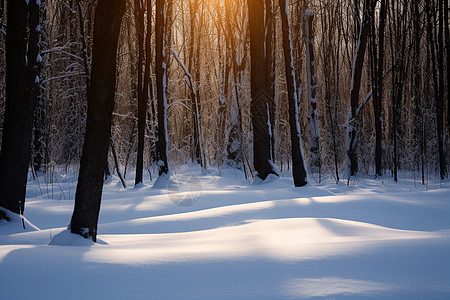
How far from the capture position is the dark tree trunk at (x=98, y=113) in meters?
3.38

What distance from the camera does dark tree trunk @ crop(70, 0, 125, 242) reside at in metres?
3.38

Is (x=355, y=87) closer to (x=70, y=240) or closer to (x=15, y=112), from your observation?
(x=15, y=112)

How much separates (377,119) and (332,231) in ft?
30.1

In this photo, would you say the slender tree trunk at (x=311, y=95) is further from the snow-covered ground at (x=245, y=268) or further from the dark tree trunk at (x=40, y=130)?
the dark tree trunk at (x=40, y=130)

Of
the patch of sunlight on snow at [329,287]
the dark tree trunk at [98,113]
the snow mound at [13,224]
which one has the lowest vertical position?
the snow mound at [13,224]

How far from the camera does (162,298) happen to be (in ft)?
5.84

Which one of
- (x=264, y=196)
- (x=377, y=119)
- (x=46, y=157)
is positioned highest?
(x=377, y=119)

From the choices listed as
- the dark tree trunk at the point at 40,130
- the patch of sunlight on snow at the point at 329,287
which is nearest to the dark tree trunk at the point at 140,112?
the dark tree trunk at the point at 40,130

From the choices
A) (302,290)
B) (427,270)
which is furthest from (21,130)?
(427,270)

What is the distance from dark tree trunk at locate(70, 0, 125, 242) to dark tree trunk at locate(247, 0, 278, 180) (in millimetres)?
6704

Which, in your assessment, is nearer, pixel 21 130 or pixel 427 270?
pixel 427 270

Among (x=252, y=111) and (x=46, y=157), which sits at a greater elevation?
(x=252, y=111)

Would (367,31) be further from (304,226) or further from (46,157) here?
(46,157)

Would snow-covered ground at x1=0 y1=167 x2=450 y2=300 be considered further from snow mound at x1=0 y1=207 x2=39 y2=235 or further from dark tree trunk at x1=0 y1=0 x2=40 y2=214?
dark tree trunk at x1=0 y1=0 x2=40 y2=214
